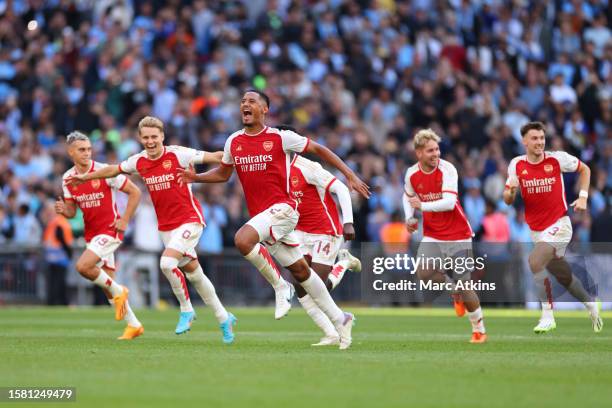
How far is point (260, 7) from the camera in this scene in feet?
110

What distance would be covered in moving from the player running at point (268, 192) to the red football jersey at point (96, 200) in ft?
9.60

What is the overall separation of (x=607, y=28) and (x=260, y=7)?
8.81 metres

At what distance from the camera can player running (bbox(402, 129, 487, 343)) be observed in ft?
56.7

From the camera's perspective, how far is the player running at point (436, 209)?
1730 centimetres

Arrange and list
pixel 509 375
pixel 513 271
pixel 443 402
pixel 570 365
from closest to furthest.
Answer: pixel 443 402
pixel 509 375
pixel 570 365
pixel 513 271

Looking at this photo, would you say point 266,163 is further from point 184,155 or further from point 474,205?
point 474,205

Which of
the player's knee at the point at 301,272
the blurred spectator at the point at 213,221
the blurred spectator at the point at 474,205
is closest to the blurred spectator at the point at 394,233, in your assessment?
the blurred spectator at the point at 474,205

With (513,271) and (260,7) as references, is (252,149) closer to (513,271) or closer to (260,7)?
(513,271)

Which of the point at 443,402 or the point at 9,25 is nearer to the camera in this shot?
the point at 443,402

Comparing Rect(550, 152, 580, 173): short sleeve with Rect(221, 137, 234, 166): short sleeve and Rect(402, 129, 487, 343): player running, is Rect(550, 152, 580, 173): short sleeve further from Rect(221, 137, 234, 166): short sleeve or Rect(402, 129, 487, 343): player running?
Rect(221, 137, 234, 166): short sleeve

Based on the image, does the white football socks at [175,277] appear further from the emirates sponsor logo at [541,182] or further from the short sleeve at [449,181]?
the emirates sponsor logo at [541,182]

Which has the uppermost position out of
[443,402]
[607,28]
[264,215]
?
[607,28]

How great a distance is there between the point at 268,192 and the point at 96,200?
3832mm

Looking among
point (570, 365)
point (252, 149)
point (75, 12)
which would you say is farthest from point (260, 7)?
point (570, 365)
